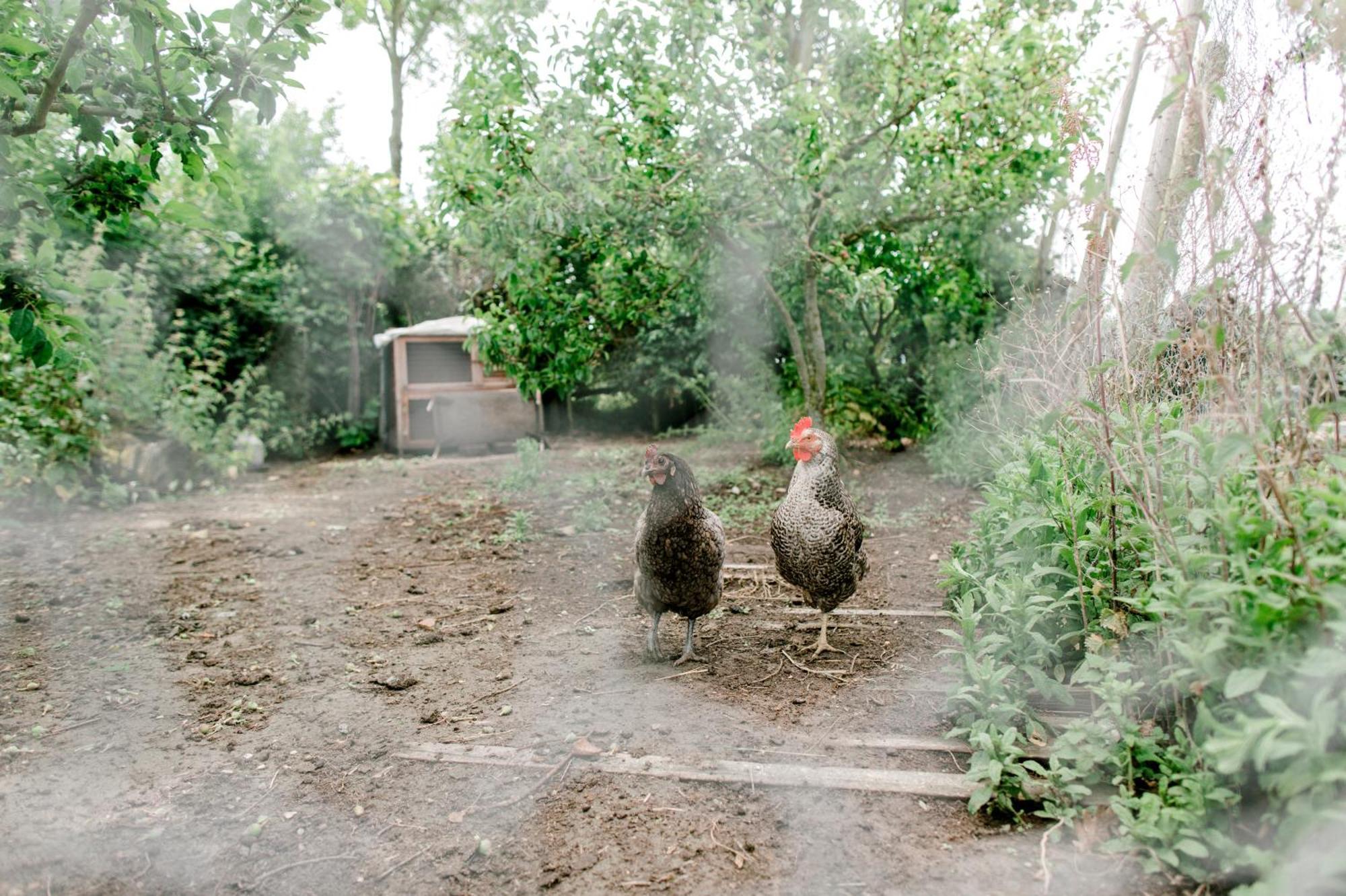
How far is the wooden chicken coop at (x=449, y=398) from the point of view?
948cm

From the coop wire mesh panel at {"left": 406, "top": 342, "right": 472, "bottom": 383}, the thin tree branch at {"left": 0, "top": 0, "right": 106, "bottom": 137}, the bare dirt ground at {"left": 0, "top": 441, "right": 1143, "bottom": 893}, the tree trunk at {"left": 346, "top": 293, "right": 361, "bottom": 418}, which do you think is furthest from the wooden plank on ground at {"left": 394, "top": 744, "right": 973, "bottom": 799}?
the tree trunk at {"left": 346, "top": 293, "right": 361, "bottom": 418}

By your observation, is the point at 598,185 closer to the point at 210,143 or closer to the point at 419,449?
the point at 210,143

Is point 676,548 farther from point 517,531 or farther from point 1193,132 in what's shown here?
point 1193,132

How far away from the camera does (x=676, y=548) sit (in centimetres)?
310

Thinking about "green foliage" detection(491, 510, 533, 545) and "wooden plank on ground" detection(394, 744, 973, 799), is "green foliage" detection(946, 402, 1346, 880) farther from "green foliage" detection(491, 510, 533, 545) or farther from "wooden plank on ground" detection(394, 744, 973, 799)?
"green foliage" detection(491, 510, 533, 545)

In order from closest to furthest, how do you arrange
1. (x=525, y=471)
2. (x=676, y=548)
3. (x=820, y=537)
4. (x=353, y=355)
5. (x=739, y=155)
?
(x=676, y=548)
(x=820, y=537)
(x=739, y=155)
(x=525, y=471)
(x=353, y=355)

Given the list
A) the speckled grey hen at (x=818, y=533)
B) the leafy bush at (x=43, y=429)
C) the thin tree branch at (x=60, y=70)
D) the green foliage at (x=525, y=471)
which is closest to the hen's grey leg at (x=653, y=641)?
the speckled grey hen at (x=818, y=533)

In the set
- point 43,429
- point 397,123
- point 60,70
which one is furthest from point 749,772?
point 397,123

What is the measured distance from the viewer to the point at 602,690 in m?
2.92

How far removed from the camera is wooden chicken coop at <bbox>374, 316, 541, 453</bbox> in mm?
9477

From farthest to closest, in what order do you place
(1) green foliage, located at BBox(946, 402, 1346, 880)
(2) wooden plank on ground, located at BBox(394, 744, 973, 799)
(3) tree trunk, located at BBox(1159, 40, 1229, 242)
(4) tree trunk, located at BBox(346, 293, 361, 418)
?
(4) tree trunk, located at BBox(346, 293, 361, 418)
(2) wooden plank on ground, located at BBox(394, 744, 973, 799)
(3) tree trunk, located at BBox(1159, 40, 1229, 242)
(1) green foliage, located at BBox(946, 402, 1346, 880)

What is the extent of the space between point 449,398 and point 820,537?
23.1 feet

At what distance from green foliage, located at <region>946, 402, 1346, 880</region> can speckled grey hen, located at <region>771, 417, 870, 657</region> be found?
1.75 feet

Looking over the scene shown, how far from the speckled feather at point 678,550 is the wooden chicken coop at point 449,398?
6523mm
